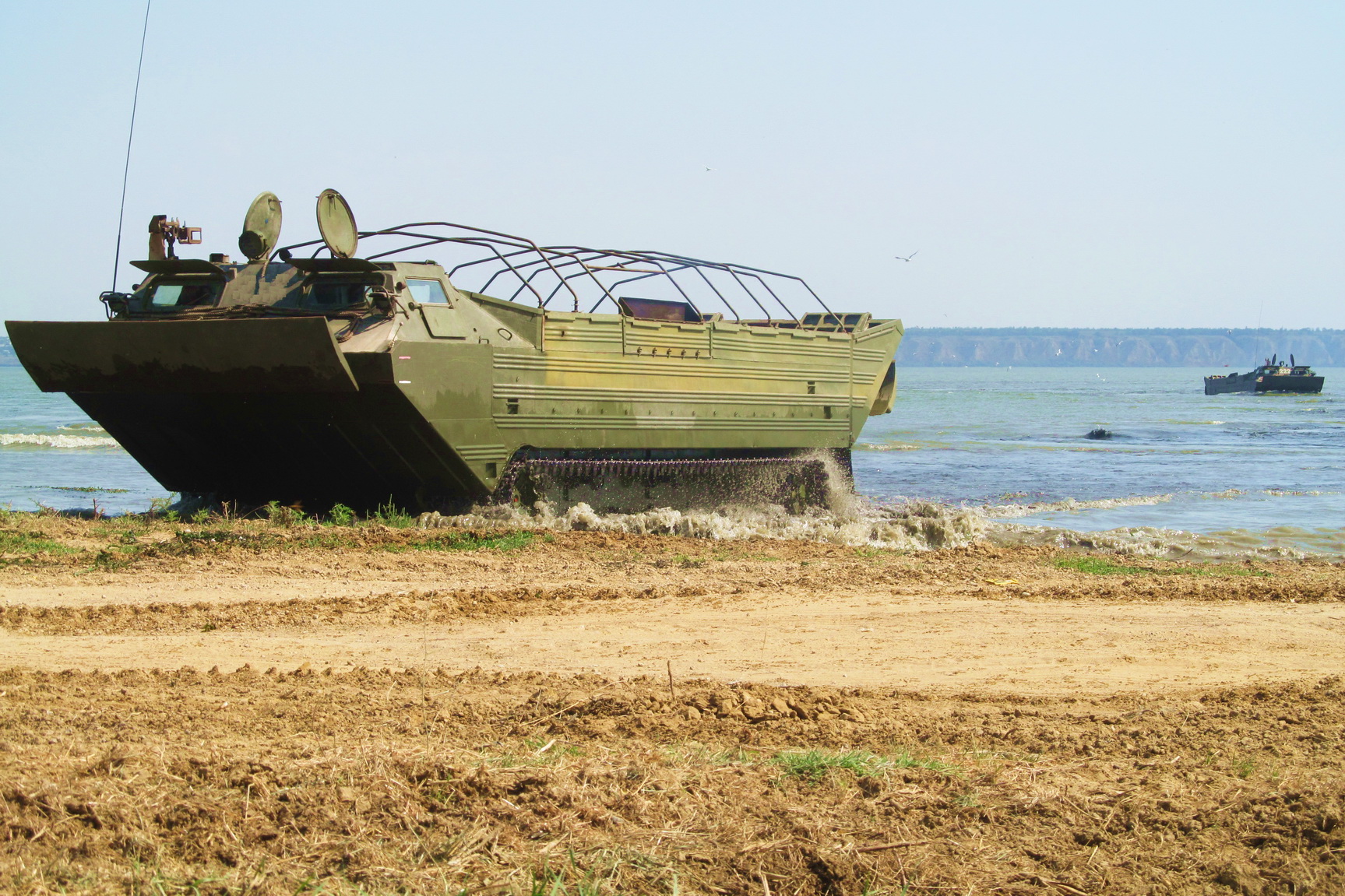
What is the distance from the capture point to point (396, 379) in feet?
31.9

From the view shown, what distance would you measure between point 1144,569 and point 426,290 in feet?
19.9

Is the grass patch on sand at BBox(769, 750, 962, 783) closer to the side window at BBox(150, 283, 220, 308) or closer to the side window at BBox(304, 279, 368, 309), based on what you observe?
the side window at BBox(304, 279, 368, 309)

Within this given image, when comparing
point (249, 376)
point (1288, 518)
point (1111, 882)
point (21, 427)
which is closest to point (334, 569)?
point (249, 376)

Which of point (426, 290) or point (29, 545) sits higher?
point (426, 290)

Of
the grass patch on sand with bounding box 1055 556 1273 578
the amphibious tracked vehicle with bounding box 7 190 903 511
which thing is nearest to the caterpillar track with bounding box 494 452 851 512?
the amphibious tracked vehicle with bounding box 7 190 903 511

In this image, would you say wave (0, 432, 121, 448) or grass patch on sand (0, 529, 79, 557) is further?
wave (0, 432, 121, 448)

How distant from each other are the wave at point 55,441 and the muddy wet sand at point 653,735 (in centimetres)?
1795

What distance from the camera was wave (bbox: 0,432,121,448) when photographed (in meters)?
24.9

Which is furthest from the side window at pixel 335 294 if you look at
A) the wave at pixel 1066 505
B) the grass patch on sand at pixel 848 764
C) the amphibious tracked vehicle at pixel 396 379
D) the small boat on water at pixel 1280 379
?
the small boat on water at pixel 1280 379

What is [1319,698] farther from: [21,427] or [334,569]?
[21,427]

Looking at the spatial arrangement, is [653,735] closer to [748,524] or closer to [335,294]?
[335,294]

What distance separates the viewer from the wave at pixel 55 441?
2486cm

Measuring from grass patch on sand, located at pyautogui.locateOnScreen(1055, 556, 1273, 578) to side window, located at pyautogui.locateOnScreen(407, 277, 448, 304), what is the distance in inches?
212

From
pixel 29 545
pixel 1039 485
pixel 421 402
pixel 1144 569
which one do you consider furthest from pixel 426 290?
pixel 1039 485
